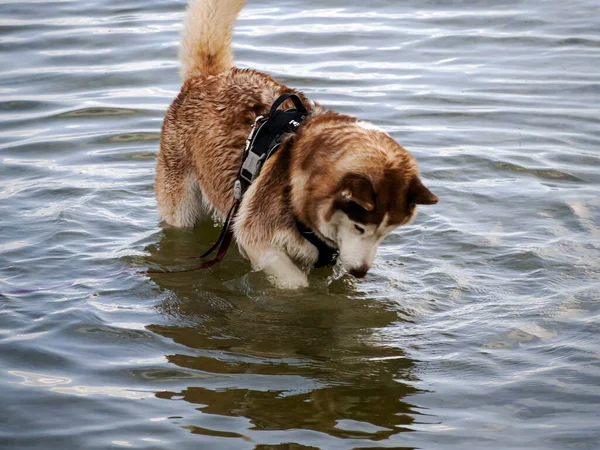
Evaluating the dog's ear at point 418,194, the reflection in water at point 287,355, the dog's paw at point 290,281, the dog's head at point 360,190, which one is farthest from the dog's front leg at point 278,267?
the dog's ear at point 418,194

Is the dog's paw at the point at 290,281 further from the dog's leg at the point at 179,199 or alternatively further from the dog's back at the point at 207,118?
the dog's leg at the point at 179,199

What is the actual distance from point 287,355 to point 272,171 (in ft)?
3.99

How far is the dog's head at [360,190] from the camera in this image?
208 inches

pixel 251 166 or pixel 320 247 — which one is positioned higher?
pixel 251 166

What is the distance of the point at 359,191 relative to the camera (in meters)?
5.14

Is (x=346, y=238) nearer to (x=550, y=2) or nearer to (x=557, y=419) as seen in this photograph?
(x=557, y=419)

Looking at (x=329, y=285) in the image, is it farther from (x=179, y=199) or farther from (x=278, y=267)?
(x=179, y=199)

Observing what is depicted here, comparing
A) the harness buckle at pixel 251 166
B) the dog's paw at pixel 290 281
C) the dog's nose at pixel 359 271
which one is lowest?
the dog's paw at pixel 290 281

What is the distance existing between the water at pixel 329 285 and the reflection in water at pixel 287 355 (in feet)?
0.06

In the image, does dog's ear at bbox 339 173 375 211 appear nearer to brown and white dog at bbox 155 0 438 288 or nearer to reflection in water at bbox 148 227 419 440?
brown and white dog at bbox 155 0 438 288

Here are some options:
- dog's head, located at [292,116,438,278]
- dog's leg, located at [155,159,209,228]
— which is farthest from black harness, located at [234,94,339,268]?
A: dog's leg, located at [155,159,209,228]

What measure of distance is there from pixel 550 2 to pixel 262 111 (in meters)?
9.30

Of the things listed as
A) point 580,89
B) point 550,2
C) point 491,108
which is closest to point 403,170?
point 491,108

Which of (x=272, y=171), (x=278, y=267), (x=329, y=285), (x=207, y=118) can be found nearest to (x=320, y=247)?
(x=278, y=267)
